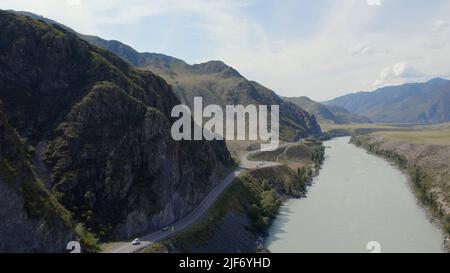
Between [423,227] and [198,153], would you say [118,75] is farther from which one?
[423,227]

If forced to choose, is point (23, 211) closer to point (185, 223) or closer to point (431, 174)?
point (185, 223)

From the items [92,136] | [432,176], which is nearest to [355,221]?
[92,136]

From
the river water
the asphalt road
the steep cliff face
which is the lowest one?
the river water

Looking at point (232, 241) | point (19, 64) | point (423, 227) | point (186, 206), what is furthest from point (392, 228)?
point (19, 64)

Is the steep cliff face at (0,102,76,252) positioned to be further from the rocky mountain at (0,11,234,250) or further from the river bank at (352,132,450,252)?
the river bank at (352,132,450,252)

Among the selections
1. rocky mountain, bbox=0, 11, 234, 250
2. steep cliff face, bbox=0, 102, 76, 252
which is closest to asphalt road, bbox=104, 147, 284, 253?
rocky mountain, bbox=0, 11, 234, 250

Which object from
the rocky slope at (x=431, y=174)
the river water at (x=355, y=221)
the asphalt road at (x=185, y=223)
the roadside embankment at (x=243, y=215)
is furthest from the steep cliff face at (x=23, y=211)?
the rocky slope at (x=431, y=174)

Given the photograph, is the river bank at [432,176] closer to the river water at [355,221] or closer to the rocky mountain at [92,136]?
the river water at [355,221]
